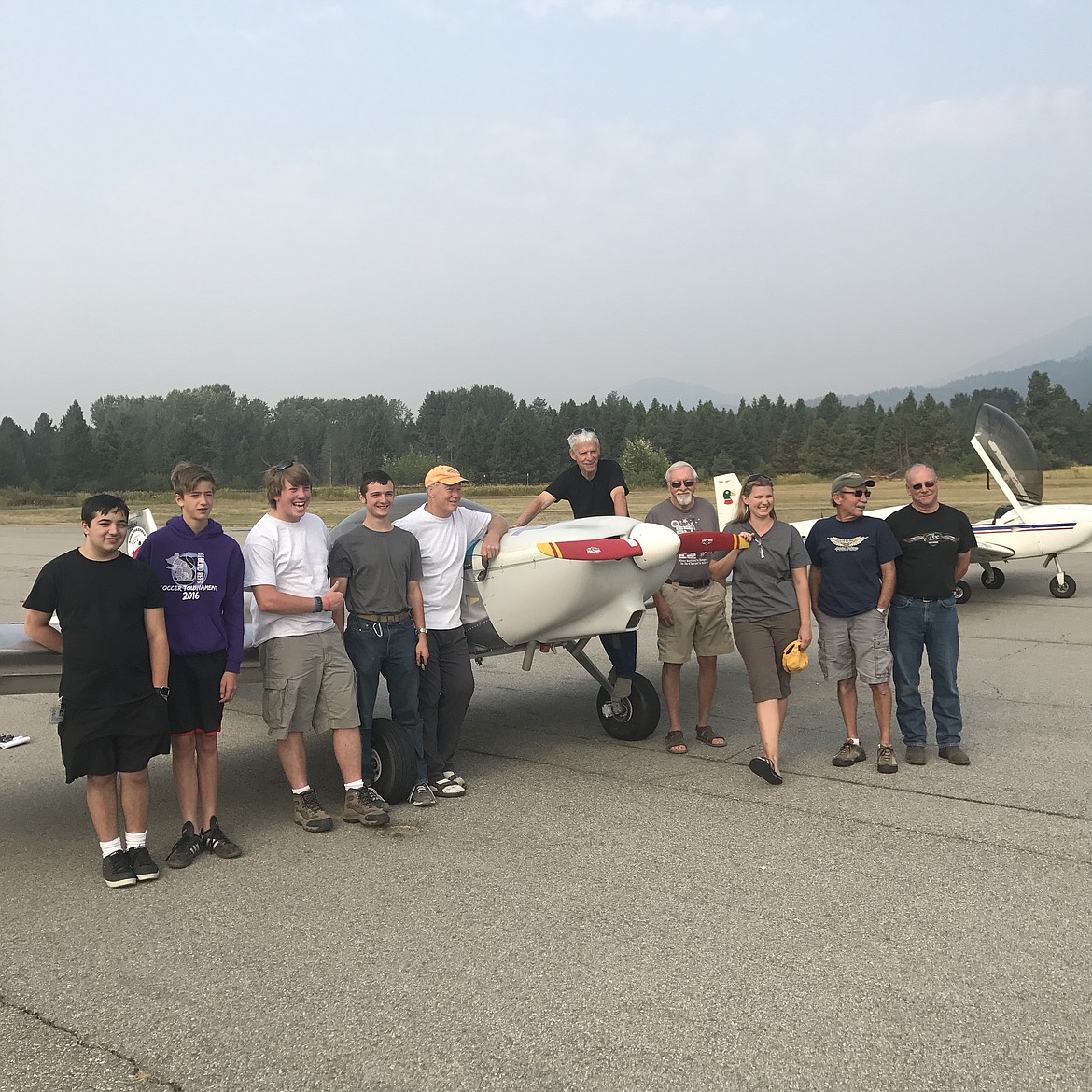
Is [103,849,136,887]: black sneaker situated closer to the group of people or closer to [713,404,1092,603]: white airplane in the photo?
A: the group of people

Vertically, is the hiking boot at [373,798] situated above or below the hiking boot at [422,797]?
above

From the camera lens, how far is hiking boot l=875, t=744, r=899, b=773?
17.3 feet

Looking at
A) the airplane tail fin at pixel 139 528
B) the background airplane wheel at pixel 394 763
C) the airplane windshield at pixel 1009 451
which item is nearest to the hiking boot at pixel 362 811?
the background airplane wheel at pixel 394 763

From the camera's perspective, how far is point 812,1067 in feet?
8.32

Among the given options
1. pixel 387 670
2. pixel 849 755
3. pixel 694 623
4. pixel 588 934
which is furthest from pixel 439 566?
pixel 849 755

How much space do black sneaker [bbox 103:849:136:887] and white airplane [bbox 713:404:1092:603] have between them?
A: 403 inches

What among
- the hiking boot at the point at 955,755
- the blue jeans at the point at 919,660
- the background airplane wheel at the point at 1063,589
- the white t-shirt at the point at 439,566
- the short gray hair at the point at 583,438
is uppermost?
the short gray hair at the point at 583,438

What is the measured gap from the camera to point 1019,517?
13641 mm

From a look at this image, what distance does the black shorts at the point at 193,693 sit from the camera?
166 inches

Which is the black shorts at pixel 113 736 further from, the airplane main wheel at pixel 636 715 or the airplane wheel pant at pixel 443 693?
the airplane main wheel at pixel 636 715

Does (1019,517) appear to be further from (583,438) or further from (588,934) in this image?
(588,934)

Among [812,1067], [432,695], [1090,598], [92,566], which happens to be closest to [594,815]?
[432,695]

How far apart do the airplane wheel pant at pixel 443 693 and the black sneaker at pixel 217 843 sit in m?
1.22

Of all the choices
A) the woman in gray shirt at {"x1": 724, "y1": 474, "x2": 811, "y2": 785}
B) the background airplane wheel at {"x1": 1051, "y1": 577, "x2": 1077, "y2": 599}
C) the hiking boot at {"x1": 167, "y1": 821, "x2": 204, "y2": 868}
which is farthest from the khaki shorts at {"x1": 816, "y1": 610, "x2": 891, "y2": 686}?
the background airplane wheel at {"x1": 1051, "y1": 577, "x2": 1077, "y2": 599}
